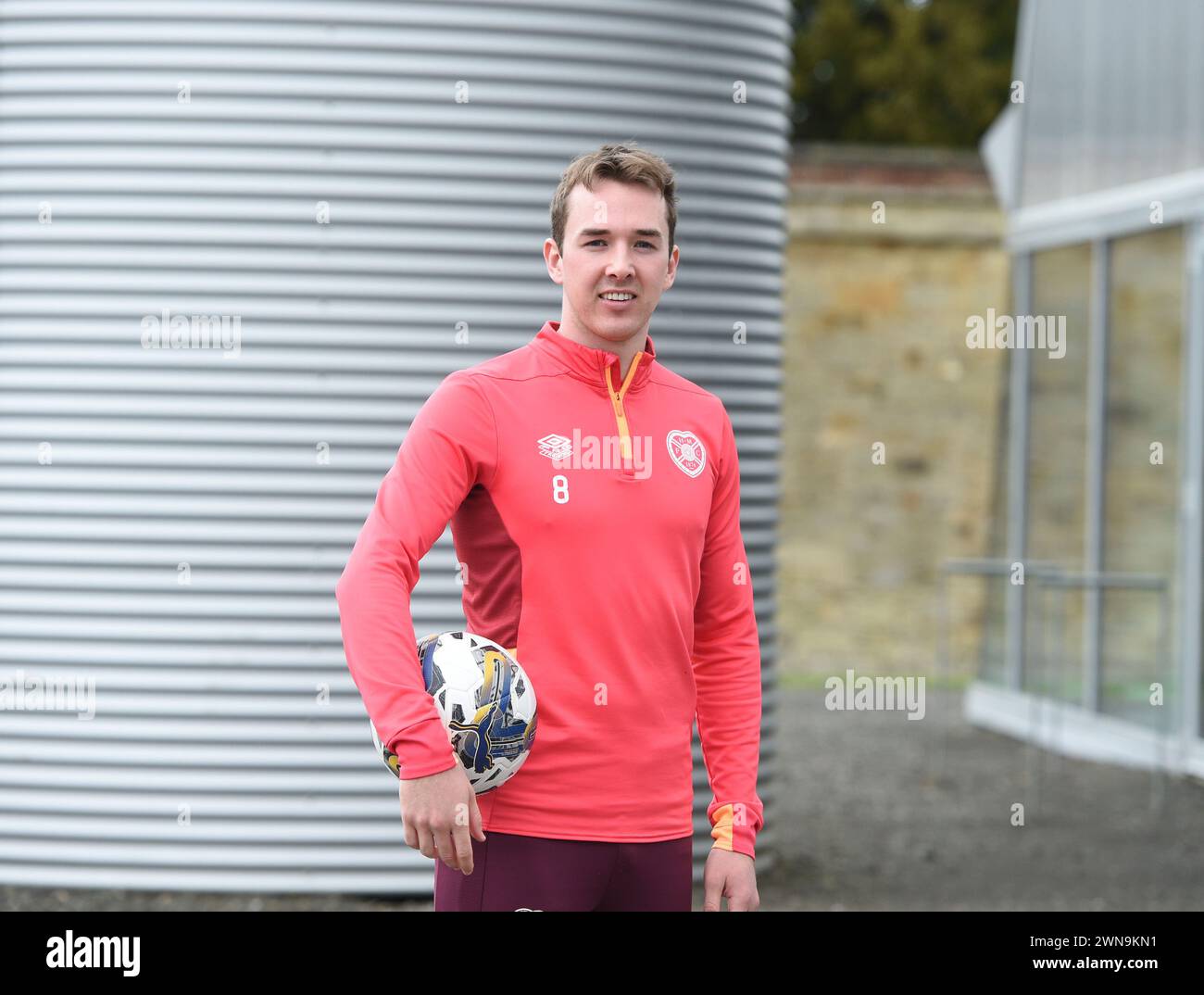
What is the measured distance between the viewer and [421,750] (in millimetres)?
2670

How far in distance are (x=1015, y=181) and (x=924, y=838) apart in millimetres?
5574

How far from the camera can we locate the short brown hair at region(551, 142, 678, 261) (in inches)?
117

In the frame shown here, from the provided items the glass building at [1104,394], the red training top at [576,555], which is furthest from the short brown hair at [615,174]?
the glass building at [1104,394]

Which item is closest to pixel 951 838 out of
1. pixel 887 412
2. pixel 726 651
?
pixel 726 651

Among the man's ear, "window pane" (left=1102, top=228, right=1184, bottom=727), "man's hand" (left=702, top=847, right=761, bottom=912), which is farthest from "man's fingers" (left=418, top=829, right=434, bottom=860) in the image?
"window pane" (left=1102, top=228, right=1184, bottom=727)

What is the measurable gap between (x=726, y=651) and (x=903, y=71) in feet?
71.0

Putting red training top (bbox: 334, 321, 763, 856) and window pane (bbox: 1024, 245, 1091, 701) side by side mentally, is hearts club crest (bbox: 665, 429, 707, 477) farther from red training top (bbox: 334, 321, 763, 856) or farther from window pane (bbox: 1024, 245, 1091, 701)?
window pane (bbox: 1024, 245, 1091, 701)

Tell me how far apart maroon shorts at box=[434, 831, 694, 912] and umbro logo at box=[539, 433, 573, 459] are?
0.62 metres

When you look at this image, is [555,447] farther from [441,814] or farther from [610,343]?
[441,814]

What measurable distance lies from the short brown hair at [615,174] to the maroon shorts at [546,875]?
38.6 inches

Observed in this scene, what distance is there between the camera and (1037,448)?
11969 millimetres

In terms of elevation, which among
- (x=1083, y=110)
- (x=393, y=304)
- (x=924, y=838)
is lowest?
(x=924, y=838)
